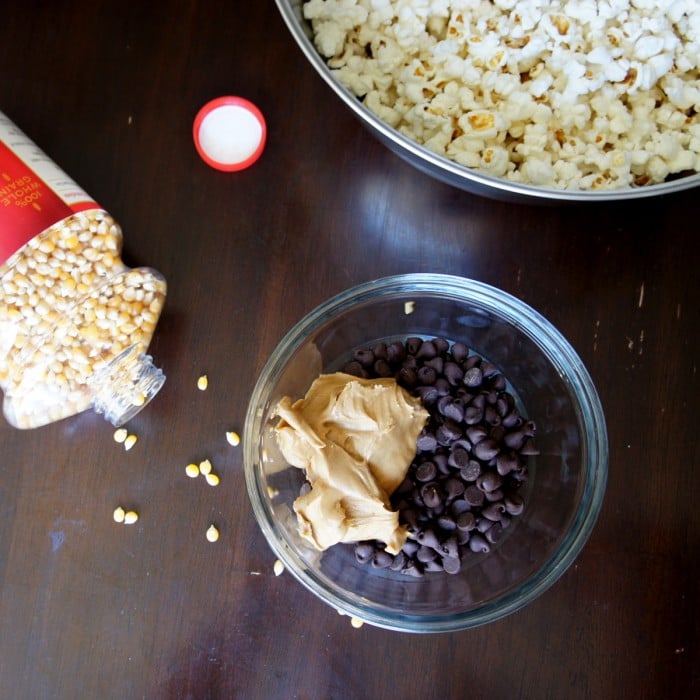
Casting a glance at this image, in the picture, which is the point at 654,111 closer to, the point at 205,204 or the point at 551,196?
the point at 551,196

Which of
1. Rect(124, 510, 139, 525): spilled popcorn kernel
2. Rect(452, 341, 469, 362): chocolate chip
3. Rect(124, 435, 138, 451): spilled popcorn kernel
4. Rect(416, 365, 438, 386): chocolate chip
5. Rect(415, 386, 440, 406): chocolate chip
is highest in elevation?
Rect(452, 341, 469, 362): chocolate chip

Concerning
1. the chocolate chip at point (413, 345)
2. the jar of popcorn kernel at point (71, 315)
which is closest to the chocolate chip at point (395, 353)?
the chocolate chip at point (413, 345)

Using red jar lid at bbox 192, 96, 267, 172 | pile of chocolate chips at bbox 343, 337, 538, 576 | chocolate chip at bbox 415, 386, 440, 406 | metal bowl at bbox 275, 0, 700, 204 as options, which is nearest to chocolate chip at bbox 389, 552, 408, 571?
pile of chocolate chips at bbox 343, 337, 538, 576

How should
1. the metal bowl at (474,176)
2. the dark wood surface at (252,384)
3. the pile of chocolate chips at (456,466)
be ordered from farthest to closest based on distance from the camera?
the dark wood surface at (252,384)
the pile of chocolate chips at (456,466)
the metal bowl at (474,176)

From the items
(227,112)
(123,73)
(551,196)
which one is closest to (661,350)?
(551,196)

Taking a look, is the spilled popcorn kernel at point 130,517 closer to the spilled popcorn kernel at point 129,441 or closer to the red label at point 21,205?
the spilled popcorn kernel at point 129,441

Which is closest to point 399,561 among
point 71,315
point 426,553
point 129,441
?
point 426,553

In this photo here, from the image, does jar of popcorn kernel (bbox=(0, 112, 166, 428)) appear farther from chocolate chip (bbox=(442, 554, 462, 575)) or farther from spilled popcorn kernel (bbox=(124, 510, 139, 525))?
chocolate chip (bbox=(442, 554, 462, 575))
